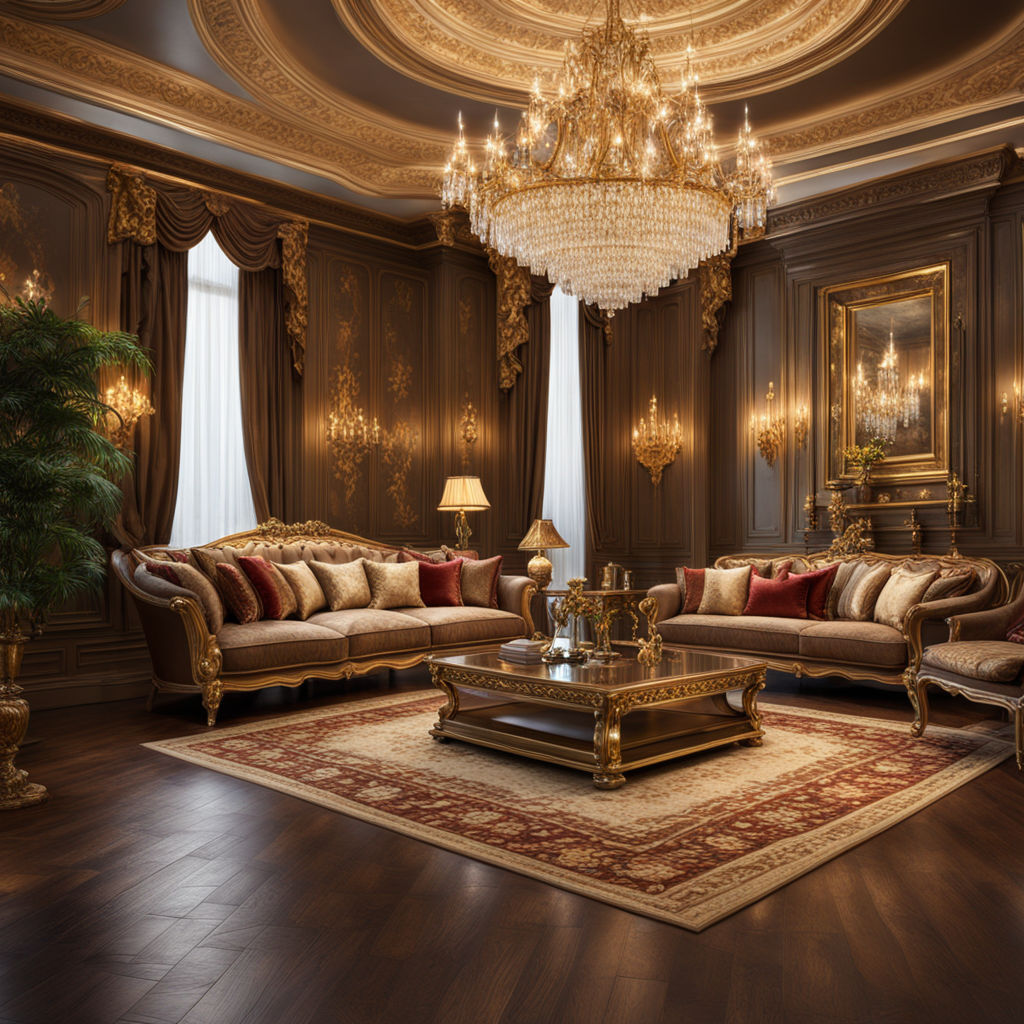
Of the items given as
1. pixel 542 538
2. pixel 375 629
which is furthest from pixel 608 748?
pixel 542 538

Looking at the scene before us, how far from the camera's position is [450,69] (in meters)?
5.82

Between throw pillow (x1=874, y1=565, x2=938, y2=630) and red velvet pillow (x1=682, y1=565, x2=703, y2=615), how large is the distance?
1296mm

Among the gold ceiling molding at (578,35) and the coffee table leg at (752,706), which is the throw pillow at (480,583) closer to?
the coffee table leg at (752,706)

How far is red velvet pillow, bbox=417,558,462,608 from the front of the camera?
688 centimetres

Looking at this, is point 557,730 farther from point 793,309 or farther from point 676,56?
point 793,309

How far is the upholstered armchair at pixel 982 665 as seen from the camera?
4.18m

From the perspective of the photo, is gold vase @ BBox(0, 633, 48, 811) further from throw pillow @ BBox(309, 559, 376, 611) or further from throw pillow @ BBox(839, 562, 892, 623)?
throw pillow @ BBox(839, 562, 892, 623)

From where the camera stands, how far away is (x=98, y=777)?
3932 mm

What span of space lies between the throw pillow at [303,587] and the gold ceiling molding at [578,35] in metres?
3.20

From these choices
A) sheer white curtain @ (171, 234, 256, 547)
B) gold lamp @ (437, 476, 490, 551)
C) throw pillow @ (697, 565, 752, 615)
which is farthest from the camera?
gold lamp @ (437, 476, 490, 551)

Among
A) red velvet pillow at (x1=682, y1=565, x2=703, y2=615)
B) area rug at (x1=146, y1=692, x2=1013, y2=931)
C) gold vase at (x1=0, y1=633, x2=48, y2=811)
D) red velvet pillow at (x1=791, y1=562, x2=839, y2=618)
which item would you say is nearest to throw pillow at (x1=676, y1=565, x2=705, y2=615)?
red velvet pillow at (x1=682, y1=565, x2=703, y2=615)

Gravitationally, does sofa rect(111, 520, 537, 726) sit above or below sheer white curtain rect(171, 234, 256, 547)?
below

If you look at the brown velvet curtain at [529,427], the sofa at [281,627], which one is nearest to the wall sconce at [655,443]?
the brown velvet curtain at [529,427]

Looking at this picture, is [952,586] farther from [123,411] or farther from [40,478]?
[123,411]
